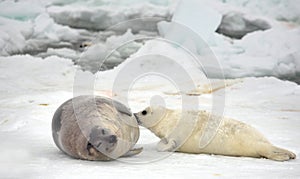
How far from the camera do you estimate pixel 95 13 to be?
397 inches

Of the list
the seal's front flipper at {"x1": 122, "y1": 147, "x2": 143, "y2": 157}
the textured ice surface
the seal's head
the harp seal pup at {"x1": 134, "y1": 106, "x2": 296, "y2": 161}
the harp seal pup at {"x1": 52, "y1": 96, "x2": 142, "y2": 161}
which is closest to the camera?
the textured ice surface

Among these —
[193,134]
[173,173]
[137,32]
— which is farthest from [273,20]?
[173,173]

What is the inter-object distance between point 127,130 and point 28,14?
21.9 ft

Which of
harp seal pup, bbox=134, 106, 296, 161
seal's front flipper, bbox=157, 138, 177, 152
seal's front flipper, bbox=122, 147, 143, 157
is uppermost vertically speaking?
harp seal pup, bbox=134, 106, 296, 161

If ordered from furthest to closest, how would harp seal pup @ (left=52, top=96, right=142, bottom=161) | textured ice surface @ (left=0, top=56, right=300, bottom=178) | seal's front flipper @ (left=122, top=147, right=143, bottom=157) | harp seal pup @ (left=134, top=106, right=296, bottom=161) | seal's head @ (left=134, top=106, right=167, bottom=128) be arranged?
seal's head @ (left=134, top=106, right=167, bottom=128) < harp seal pup @ (left=134, top=106, right=296, bottom=161) < seal's front flipper @ (left=122, top=147, right=143, bottom=157) < harp seal pup @ (left=52, top=96, right=142, bottom=161) < textured ice surface @ (left=0, top=56, right=300, bottom=178)

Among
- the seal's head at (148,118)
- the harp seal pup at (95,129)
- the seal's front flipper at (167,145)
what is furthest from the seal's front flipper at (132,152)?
the seal's head at (148,118)

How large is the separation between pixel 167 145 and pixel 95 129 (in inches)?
22.0

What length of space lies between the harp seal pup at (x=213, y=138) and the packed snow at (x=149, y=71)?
7 cm

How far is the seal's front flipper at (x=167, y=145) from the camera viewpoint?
124 inches

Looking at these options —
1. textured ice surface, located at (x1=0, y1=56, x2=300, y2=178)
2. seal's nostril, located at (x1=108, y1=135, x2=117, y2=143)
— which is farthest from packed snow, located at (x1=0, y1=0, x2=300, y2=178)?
seal's nostril, located at (x1=108, y1=135, x2=117, y2=143)

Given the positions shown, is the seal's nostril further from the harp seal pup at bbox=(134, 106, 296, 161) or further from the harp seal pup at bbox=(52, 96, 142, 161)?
the harp seal pup at bbox=(134, 106, 296, 161)

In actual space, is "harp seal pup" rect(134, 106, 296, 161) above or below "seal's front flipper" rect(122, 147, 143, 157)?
above

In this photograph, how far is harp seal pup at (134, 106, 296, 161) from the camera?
3.10 m

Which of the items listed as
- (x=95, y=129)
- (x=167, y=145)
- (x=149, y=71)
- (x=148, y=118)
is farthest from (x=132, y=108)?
(x=95, y=129)
